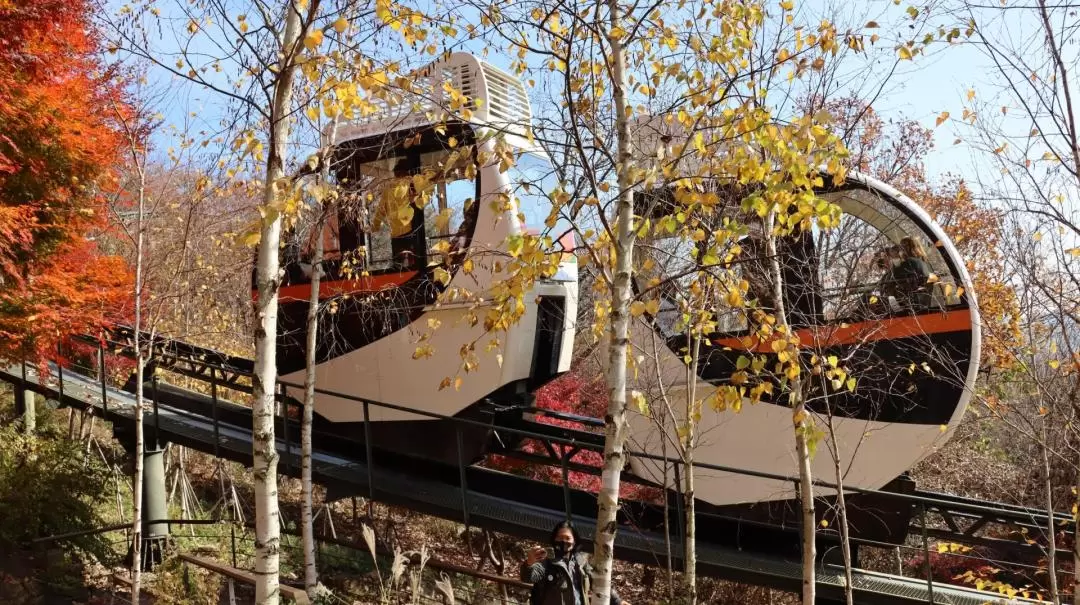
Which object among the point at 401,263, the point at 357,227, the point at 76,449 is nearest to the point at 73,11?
the point at 357,227

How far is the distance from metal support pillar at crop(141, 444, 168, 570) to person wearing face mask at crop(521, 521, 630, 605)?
258 inches

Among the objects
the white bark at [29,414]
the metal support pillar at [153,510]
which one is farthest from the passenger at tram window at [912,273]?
the white bark at [29,414]

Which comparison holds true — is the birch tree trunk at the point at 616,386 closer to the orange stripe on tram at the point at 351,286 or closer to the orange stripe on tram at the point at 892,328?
the orange stripe on tram at the point at 892,328

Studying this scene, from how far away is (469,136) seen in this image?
764 cm

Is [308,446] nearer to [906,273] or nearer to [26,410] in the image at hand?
[906,273]

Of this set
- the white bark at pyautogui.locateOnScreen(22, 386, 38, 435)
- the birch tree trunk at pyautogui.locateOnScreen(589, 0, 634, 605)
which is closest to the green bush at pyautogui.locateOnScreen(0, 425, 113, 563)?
the white bark at pyautogui.locateOnScreen(22, 386, 38, 435)

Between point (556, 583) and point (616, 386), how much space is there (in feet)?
5.45

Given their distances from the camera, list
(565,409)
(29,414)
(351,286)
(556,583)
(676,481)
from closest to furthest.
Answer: (556,583) → (676,481) → (351,286) → (565,409) → (29,414)

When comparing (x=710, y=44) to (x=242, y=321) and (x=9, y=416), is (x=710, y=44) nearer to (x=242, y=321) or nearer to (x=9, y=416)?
(x=242, y=321)

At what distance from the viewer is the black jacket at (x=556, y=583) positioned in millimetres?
5117

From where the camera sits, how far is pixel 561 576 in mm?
5172

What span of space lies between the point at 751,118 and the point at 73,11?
7358 mm

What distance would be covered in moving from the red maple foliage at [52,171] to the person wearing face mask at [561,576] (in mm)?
5534

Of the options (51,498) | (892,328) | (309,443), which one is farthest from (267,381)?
(51,498)
